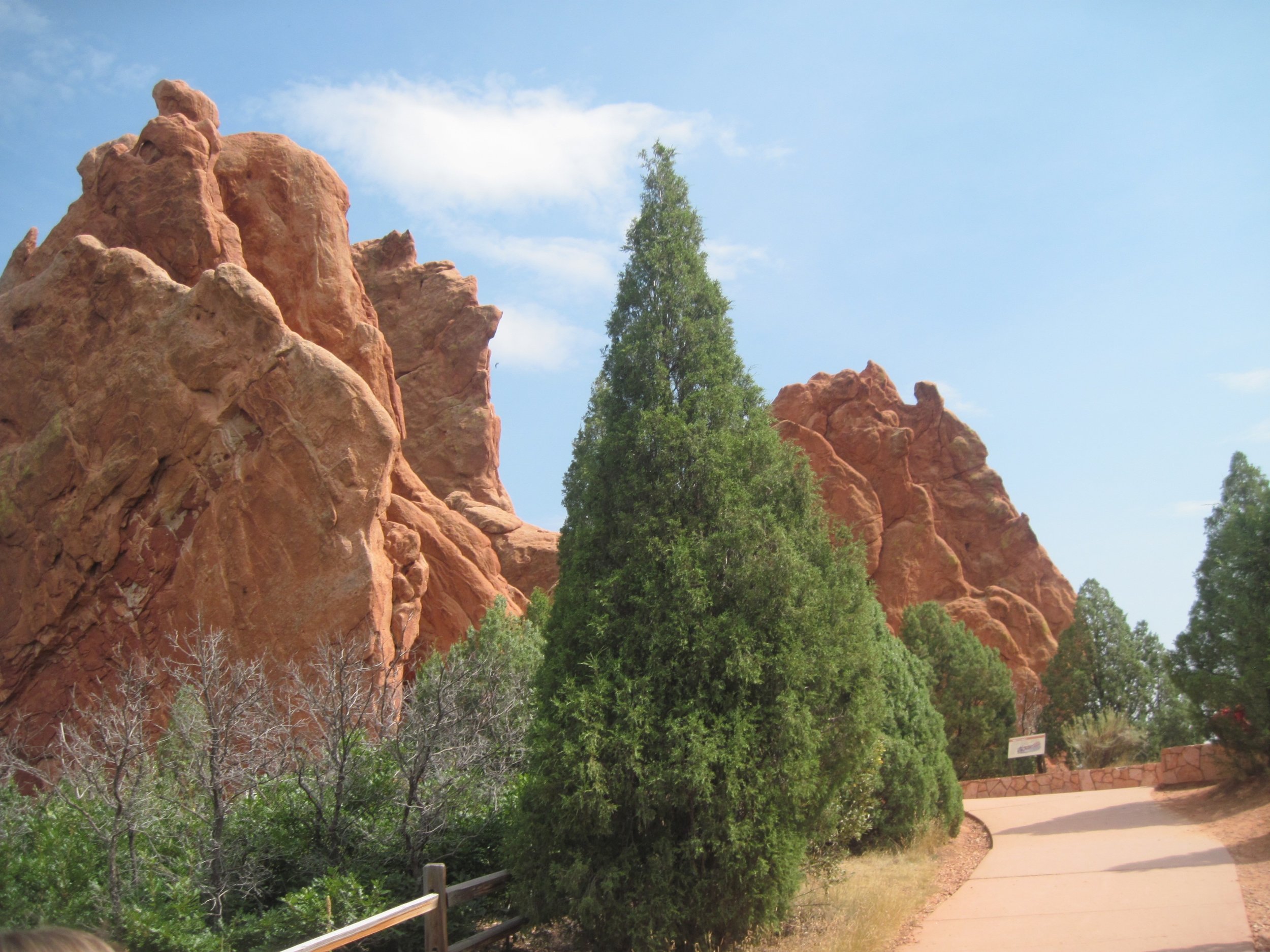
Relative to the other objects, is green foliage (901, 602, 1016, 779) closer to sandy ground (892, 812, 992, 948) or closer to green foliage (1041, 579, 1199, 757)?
green foliage (1041, 579, 1199, 757)

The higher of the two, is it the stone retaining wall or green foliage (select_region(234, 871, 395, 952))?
green foliage (select_region(234, 871, 395, 952))

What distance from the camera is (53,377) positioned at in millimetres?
20906

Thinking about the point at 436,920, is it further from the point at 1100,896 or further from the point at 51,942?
the point at 1100,896

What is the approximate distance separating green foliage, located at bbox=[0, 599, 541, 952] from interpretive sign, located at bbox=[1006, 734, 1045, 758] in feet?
63.9

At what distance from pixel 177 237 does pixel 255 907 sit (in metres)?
20.6

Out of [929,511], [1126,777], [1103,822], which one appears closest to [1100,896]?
[1103,822]

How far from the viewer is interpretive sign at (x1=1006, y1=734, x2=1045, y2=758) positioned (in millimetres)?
24672

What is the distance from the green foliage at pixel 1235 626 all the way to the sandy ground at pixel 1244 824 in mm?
815

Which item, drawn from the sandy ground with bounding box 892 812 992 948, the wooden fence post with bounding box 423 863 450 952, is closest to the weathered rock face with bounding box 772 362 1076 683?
the sandy ground with bounding box 892 812 992 948

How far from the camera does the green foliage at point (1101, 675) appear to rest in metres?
34.2

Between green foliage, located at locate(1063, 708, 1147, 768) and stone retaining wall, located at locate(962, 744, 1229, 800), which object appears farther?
green foliage, located at locate(1063, 708, 1147, 768)

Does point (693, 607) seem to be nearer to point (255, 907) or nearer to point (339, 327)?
point (255, 907)

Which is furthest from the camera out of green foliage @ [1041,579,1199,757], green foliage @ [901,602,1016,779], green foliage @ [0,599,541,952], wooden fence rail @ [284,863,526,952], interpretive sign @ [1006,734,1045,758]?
green foliage @ [1041,579,1199,757]

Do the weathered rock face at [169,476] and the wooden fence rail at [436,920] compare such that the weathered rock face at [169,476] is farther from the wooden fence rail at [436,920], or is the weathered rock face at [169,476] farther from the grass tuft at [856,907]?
the wooden fence rail at [436,920]
